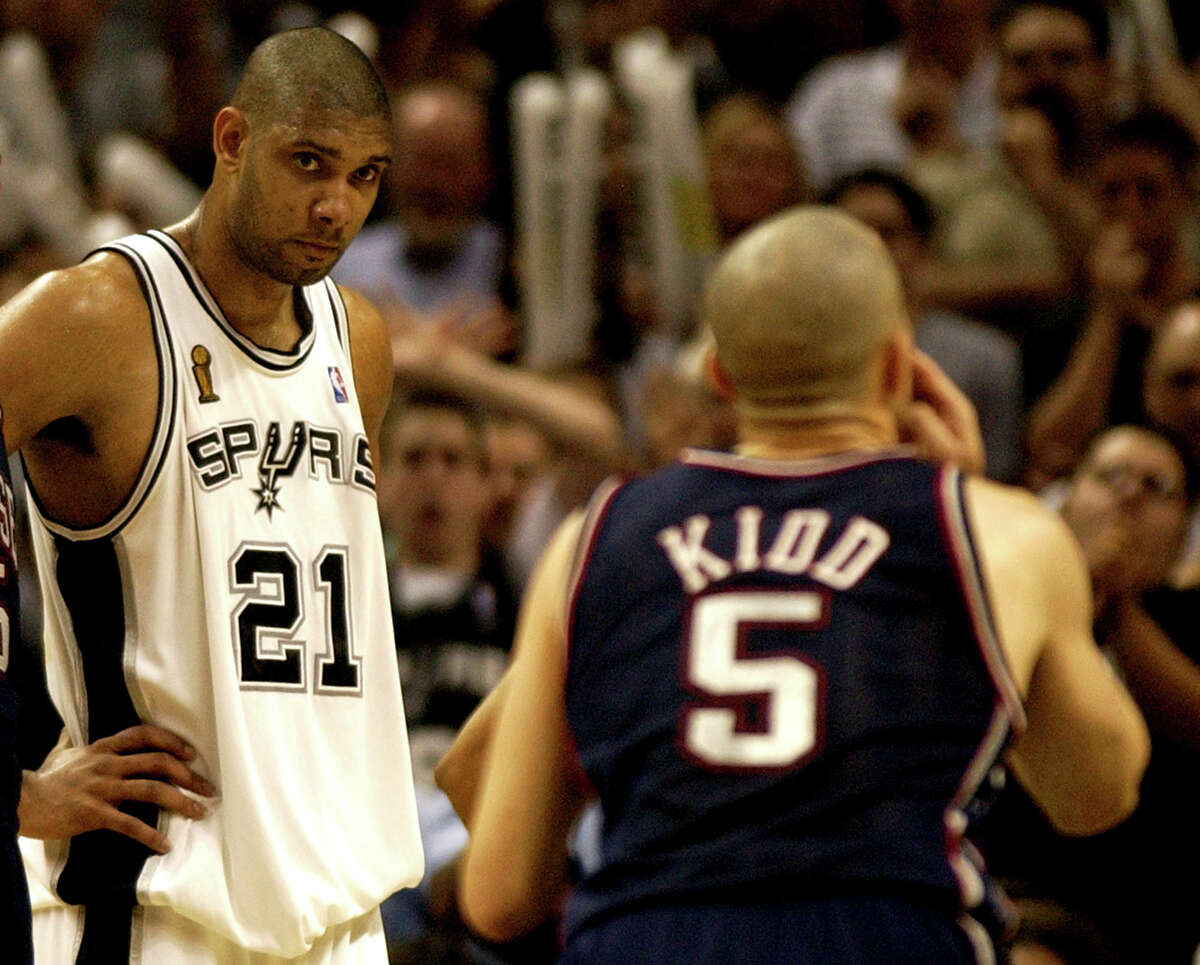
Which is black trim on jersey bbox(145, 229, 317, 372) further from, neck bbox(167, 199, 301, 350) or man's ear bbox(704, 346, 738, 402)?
man's ear bbox(704, 346, 738, 402)

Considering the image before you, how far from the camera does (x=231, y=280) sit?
3.48m

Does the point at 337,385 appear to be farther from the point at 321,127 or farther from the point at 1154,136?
the point at 1154,136

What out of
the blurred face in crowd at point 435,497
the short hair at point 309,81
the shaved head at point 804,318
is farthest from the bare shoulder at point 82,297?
the blurred face in crowd at point 435,497

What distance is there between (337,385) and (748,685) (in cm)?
116

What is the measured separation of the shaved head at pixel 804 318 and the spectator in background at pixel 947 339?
13.3 feet

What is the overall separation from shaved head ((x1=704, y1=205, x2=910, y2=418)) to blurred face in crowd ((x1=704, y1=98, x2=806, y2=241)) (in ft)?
15.6

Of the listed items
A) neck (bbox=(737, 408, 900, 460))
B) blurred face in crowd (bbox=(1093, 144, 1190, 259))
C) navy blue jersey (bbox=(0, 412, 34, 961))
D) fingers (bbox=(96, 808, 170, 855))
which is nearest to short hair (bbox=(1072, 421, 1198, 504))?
blurred face in crowd (bbox=(1093, 144, 1190, 259))

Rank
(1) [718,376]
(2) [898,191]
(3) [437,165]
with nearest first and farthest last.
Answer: (1) [718,376]
(2) [898,191]
(3) [437,165]

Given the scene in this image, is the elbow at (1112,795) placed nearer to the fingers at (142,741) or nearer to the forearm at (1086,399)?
the fingers at (142,741)

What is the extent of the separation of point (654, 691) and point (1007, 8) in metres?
6.33

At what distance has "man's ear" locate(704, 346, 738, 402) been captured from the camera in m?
3.11

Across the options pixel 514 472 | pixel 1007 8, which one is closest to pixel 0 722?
pixel 514 472

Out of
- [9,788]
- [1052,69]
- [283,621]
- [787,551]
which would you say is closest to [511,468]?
[1052,69]

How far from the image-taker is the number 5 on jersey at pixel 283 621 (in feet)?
10.9
